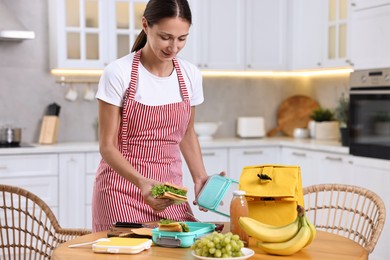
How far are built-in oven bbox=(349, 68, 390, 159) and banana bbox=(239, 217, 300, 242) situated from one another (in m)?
2.42

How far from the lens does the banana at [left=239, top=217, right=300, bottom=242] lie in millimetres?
2153

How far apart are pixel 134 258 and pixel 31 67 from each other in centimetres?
369

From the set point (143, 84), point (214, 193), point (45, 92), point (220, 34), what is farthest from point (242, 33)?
point (214, 193)

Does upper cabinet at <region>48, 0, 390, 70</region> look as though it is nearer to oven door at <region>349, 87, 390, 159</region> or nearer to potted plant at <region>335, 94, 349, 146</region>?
oven door at <region>349, 87, 390, 159</region>

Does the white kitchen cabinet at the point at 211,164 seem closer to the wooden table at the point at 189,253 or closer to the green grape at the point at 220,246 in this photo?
the wooden table at the point at 189,253

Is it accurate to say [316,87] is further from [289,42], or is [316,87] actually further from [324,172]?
[324,172]

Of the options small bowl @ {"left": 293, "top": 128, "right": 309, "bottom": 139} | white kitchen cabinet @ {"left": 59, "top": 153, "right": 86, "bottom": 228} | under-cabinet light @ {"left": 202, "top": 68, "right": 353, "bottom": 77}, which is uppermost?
under-cabinet light @ {"left": 202, "top": 68, "right": 353, "bottom": 77}

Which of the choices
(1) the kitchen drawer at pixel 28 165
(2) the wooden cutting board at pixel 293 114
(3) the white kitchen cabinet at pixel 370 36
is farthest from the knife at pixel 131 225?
(2) the wooden cutting board at pixel 293 114

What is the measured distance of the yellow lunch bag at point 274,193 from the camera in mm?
2318

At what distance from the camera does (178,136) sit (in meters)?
2.69

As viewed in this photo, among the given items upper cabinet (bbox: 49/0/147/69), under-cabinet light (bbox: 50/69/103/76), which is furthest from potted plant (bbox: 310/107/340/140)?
under-cabinet light (bbox: 50/69/103/76)

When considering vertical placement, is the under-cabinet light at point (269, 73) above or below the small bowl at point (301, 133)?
above

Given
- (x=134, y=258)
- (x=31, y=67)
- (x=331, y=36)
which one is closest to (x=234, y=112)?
(x=331, y=36)

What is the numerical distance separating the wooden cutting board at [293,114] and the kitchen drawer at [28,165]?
2.10 metres
